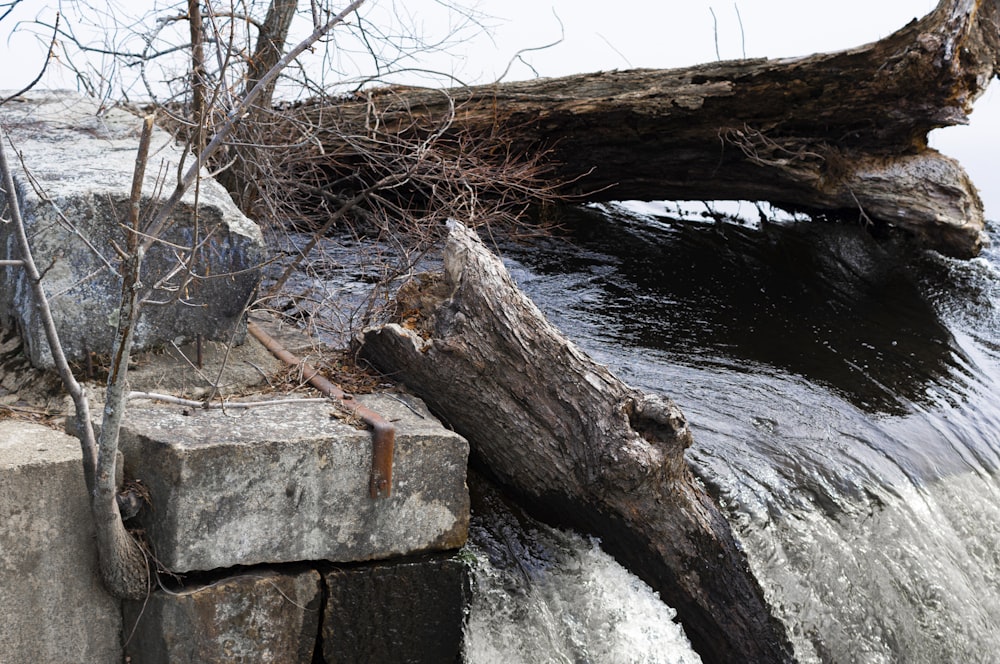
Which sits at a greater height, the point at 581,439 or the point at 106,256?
the point at 106,256

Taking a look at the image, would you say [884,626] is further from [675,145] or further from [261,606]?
[675,145]

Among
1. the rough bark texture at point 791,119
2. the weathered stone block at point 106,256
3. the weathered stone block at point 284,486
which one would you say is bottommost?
the weathered stone block at point 284,486

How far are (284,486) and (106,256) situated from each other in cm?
123

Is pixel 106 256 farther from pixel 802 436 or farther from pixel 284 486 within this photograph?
pixel 802 436

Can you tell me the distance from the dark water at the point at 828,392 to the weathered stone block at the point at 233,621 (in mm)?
1818

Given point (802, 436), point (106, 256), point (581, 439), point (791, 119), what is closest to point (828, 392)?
point (802, 436)

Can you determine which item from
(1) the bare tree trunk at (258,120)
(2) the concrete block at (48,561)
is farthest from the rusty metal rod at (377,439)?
(1) the bare tree trunk at (258,120)

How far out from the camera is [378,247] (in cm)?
591

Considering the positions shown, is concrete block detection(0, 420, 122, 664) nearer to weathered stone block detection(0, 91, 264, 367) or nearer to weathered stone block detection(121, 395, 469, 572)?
weathered stone block detection(121, 395, 469, 572)

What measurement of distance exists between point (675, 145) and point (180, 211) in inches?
176

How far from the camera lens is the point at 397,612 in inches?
139

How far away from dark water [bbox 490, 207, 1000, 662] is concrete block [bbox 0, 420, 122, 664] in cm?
247

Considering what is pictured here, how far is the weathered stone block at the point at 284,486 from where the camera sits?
3117 mm

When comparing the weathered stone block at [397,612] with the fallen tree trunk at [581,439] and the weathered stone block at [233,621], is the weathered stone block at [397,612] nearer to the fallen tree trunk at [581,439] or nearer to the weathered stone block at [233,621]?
the weathered stone block at [233,621]
